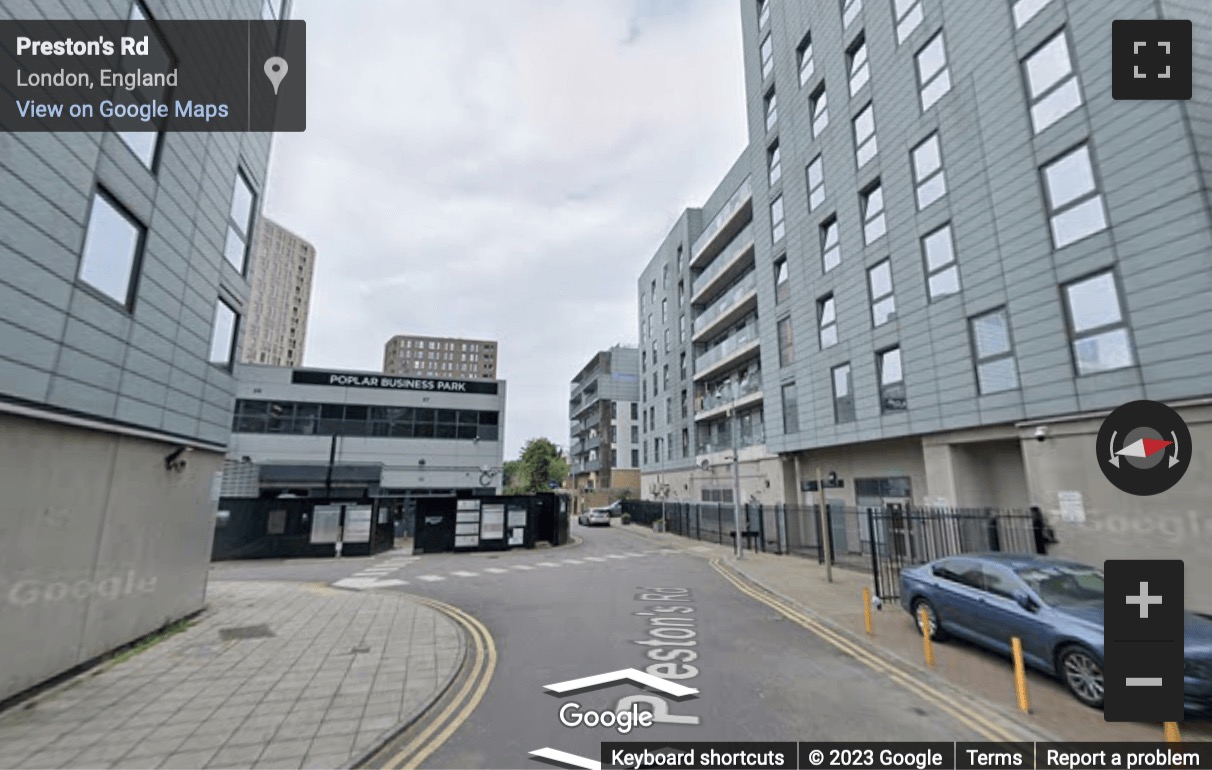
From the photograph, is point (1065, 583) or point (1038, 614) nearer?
point (1038, 614)

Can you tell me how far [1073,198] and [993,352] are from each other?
13.2ft

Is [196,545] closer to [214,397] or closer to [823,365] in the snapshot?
[214,397]

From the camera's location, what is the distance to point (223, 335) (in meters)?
11.9

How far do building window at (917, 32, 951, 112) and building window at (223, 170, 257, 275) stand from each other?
20.4 meters

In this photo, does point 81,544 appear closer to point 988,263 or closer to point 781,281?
point 988,263

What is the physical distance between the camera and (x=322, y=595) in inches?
516

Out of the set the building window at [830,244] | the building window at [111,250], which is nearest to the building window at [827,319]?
the building window at [830,244]

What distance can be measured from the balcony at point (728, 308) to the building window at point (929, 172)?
10.9 meters

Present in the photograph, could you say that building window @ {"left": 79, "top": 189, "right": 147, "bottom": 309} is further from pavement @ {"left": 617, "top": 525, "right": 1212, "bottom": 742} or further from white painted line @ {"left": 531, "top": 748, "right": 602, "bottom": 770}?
pavement @ {"left": 617, "top": 525, "right": 1212, "bottom": 742}

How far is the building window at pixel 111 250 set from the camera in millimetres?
7426

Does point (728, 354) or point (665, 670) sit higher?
point (728, 354)

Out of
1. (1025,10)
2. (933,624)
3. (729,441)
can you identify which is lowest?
(933,624)

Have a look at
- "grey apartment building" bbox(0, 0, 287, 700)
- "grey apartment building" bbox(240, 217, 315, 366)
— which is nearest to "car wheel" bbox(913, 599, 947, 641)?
"grey apartment building" bbox(0, 0, 287, 700)

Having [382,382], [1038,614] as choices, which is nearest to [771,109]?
[1038,614]
